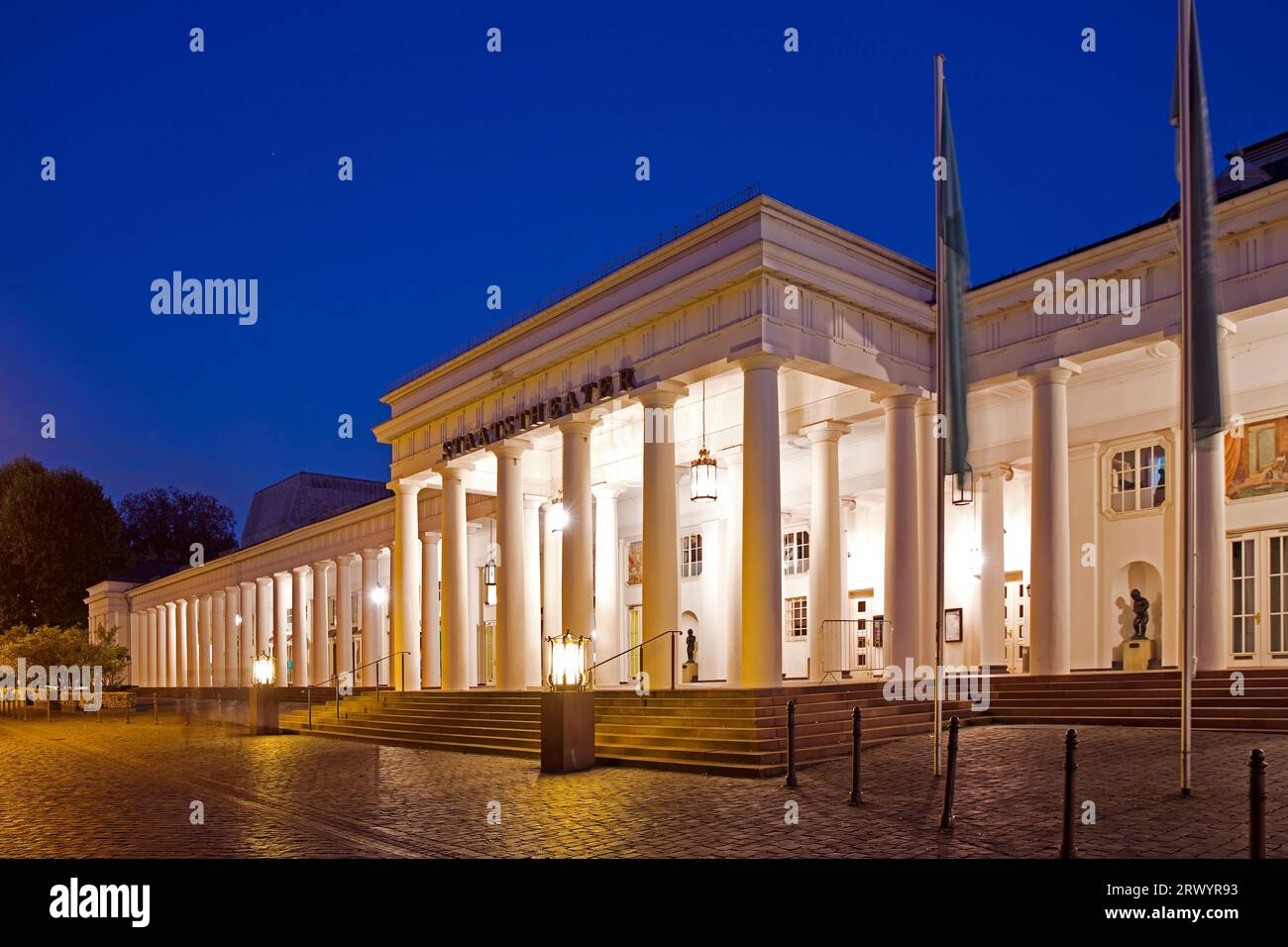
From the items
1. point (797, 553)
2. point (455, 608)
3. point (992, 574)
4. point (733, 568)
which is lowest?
point (455, 608)

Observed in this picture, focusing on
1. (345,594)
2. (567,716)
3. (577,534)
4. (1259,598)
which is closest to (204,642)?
(345,594)

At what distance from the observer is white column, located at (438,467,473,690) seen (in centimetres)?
2898

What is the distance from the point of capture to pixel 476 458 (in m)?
29.3

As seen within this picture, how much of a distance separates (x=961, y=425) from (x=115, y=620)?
249 ft

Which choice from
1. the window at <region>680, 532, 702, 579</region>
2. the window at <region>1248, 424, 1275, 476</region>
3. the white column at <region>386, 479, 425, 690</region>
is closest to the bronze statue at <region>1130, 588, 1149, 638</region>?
the window at <region>1248, 424, 1275, 476</region>

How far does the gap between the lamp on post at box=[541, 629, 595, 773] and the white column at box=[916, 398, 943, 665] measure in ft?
22.9

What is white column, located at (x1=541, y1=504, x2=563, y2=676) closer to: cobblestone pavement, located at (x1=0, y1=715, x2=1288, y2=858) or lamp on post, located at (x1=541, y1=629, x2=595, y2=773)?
cobblestone pavement, located at (x1=0, y1=715, x2=1288, y2=858)

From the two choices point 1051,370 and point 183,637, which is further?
point 183,637

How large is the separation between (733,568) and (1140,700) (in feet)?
33.5

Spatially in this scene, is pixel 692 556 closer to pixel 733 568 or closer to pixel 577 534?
pixel 733 568

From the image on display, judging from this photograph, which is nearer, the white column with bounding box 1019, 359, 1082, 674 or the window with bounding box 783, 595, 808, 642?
the white column with bounding box 1019, 359, 1082, 674

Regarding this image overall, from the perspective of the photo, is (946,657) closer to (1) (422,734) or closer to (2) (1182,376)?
(1) (422,734)

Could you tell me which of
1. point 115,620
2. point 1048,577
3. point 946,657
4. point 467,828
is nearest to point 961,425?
point 1048,577

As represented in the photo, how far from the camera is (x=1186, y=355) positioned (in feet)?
41.6
